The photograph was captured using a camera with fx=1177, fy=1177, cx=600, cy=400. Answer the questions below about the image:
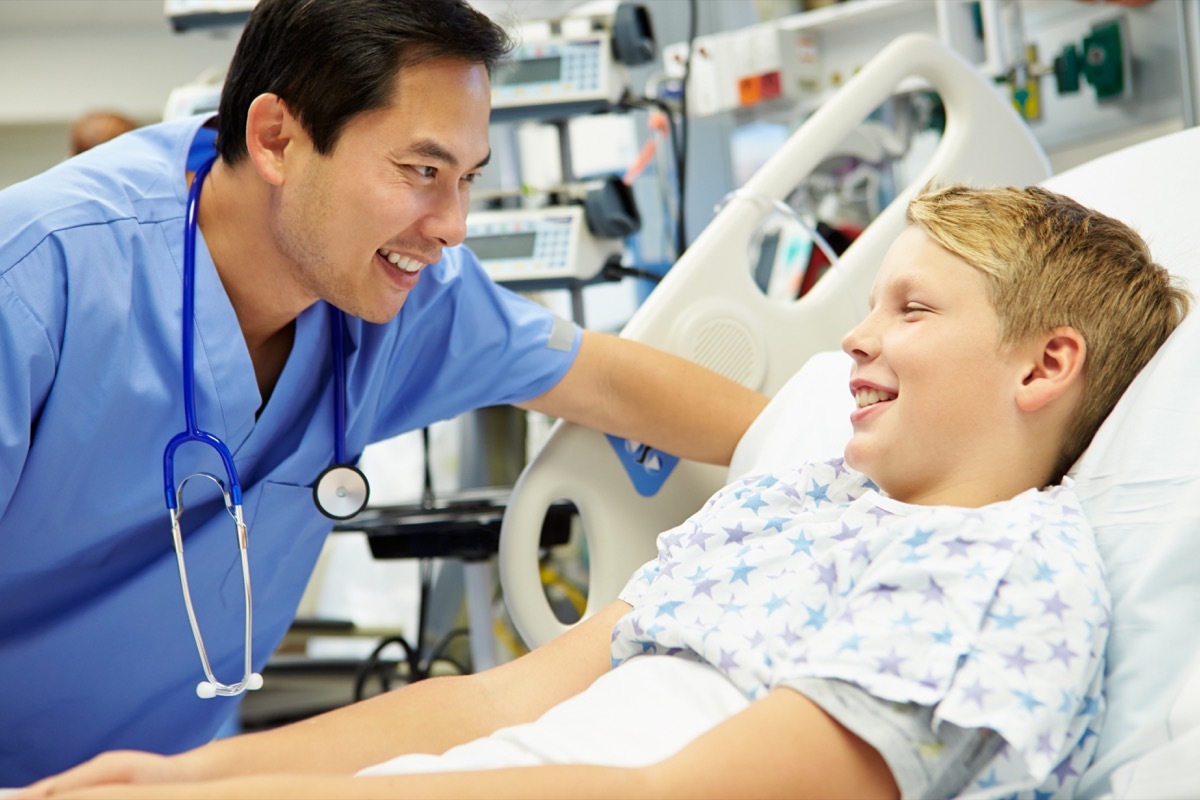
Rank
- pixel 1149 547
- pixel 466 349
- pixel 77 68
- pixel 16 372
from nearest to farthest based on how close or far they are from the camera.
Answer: pixel 1149 547 → pixel 16 372 → pixel 466 349 → pixel 77 68

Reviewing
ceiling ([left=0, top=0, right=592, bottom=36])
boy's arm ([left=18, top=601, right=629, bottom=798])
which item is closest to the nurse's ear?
boy's arm ([left=18, top=601, right=629, bottom=798])

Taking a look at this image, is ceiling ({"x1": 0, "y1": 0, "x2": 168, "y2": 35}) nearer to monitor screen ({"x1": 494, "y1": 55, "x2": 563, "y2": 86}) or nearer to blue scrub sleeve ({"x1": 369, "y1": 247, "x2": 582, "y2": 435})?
monitor screen ({"x1": 494, "y1": 55, "x2": 563, "y2": 86})

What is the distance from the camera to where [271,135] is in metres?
1.44

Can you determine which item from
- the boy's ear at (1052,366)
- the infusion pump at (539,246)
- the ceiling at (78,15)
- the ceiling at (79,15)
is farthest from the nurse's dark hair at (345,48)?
the ceiling at (78,15)

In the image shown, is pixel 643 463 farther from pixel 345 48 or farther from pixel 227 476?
pixel 345 48

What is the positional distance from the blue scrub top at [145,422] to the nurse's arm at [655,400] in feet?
0.14

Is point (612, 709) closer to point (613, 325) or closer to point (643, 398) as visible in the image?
point (643, 398)

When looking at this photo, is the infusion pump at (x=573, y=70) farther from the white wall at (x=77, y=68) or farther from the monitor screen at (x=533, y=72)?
the white wall at (x=77, y=68)

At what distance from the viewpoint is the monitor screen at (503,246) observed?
2467mm

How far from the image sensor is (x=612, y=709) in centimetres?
94

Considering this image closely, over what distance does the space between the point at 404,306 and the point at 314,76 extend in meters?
0.31

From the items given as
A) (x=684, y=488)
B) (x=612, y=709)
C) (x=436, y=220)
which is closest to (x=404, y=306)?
(x=436, y=220)

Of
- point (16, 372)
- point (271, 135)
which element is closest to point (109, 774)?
point (16, 372)

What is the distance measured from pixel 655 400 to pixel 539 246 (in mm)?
972
